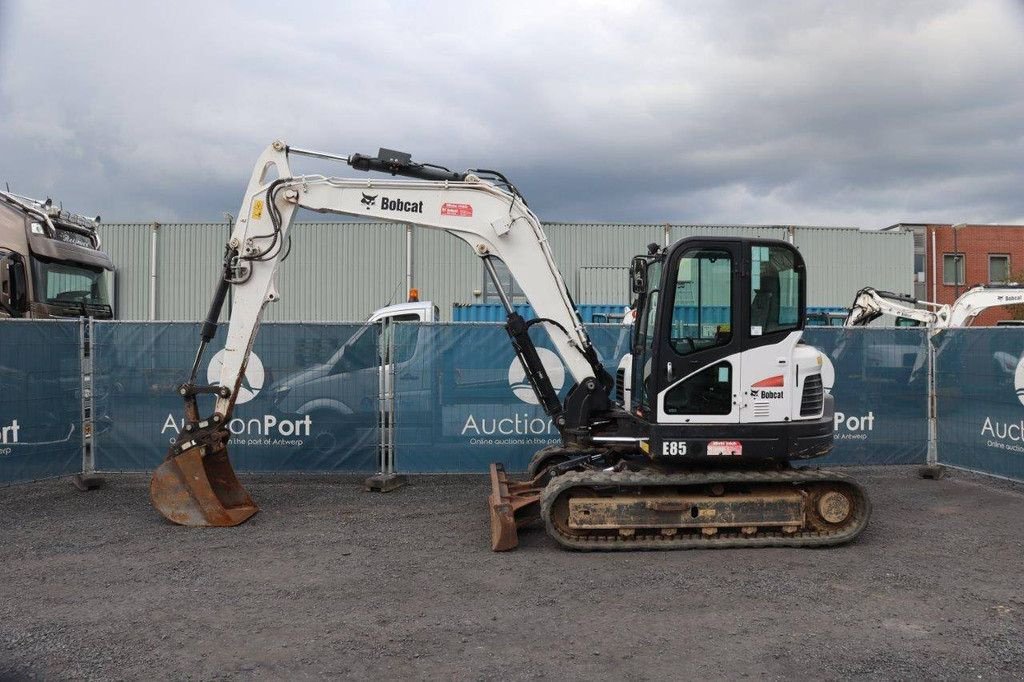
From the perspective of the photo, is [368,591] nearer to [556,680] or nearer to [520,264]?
[556,680]

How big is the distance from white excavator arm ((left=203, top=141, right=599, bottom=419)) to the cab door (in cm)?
105

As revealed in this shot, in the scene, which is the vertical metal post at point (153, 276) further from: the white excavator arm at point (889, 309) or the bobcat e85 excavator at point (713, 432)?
the white excavator arm at point (889, 309)

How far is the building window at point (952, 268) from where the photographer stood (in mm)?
36906

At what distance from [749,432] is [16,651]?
554cm

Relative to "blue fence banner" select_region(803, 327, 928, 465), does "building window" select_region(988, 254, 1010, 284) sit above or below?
above

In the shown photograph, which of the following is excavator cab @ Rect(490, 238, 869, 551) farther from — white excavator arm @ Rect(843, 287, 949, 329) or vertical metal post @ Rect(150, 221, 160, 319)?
vertical metal post @ Rect(150, 221, 160, 319)

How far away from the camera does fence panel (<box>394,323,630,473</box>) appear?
9.70 metres

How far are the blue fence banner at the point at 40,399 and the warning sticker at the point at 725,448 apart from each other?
7433 mm

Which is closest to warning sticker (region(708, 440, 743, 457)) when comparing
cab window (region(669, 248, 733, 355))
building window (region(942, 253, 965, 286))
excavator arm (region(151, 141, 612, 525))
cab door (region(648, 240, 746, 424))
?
cab door (region(648, 240, 746, 424))

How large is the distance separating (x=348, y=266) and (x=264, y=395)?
17962mm

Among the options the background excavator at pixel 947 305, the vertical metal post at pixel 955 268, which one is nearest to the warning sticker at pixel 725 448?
the background excavator at pixel 947 305

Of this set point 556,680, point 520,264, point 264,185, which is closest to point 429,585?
point 556,680

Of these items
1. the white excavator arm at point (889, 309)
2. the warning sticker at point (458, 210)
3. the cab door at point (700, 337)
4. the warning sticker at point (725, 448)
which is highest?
the warning sticker at point (458, 210)

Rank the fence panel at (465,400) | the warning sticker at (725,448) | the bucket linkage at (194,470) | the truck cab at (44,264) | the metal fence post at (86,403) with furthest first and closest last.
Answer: the truck cab at (44,264) → the fence panel at (465,400) → the metal fence post at (86,403) → the bucket linkage at (194,470) → the warning sticker at (725,448)
